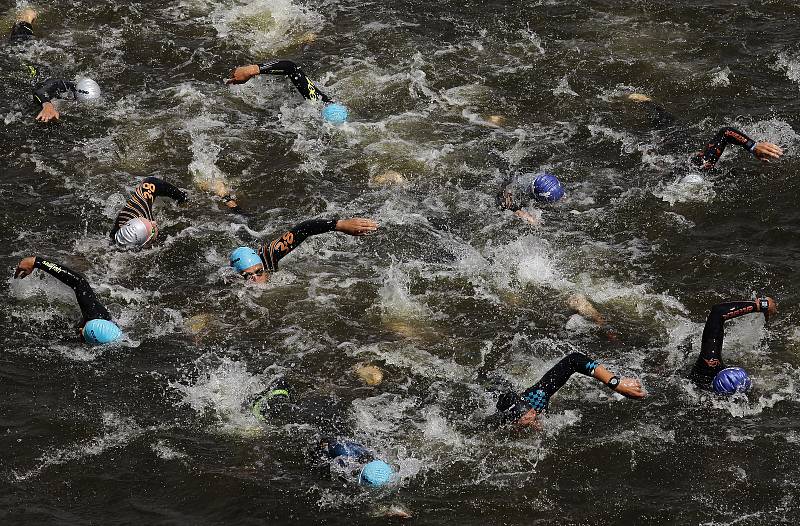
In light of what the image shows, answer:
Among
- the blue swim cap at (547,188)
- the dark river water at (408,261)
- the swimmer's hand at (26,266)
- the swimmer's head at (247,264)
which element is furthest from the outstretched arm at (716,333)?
the swimmer's hand at (26,266)

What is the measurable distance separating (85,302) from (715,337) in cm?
750

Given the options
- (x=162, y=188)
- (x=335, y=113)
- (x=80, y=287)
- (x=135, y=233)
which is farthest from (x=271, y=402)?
(x=335, y=113)

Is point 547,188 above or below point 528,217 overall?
above

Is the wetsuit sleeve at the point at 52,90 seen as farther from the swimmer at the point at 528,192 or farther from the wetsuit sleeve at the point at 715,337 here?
the wetsuit sleeve at the point at 715,337

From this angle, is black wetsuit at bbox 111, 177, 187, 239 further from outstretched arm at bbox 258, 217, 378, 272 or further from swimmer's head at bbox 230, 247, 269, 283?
outstretched arm at bbox 258, 217, 378, 272

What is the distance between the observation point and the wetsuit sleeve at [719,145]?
12711 millimetres

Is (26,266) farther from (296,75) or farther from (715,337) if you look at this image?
(715,337)

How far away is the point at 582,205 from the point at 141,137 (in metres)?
7.35

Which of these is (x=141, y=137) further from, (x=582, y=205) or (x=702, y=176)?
(x=702, y=176)

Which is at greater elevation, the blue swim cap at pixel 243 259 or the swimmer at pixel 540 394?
the swimmer at pixel 540 394

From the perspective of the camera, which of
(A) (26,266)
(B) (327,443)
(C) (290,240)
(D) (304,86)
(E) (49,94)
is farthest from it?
(E) (49,94)

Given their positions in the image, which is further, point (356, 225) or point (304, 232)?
point (304, 232)

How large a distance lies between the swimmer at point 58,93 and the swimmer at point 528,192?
7.50 m

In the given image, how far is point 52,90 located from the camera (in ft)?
49.7
